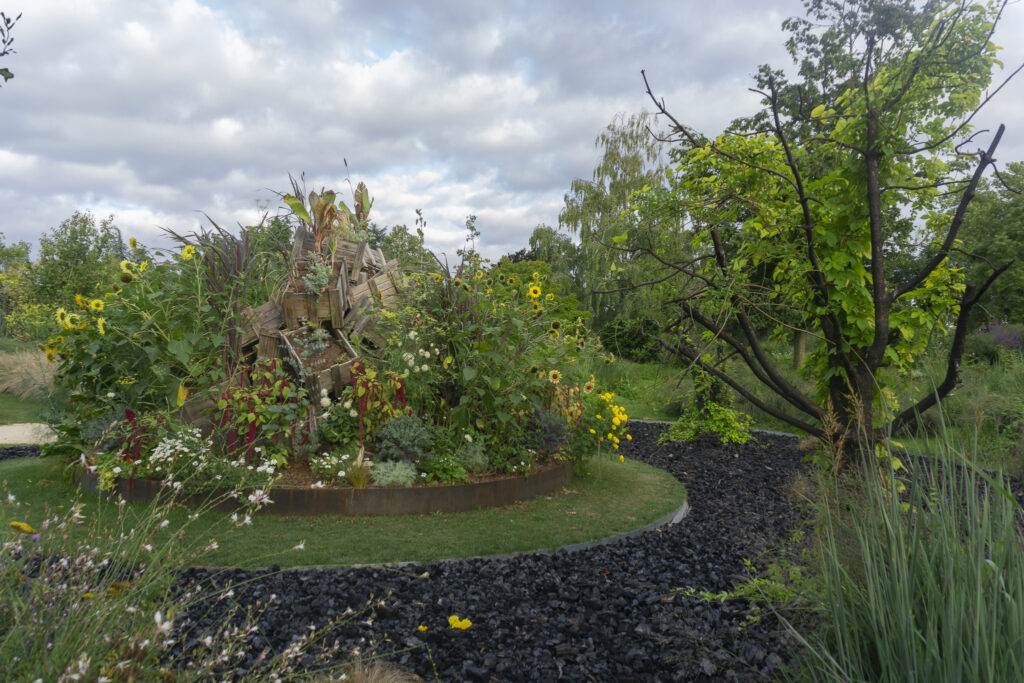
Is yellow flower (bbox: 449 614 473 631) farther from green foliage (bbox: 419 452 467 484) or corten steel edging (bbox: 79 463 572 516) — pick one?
green foliage (bbox: 419 452 467 484)

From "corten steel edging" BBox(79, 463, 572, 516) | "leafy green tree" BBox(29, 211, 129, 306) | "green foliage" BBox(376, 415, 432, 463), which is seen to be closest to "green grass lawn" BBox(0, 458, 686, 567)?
"corten steel edging" BBox(79, 463, 572, 516)

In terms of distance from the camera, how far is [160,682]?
1617 mm

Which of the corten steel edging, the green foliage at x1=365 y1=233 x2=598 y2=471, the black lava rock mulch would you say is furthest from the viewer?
→ the green foliage at x1=365 y1=233 x2=598 y2=471

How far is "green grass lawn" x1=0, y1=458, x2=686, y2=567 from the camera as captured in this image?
329 centimetres

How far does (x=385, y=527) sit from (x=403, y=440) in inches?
26.9

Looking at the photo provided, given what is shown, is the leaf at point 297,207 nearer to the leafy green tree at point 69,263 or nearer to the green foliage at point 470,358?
the green foliage at point 470,358

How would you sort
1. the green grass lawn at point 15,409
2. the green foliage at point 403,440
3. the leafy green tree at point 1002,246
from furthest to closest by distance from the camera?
the leafy green tree at point 1002,246, the green grass lawn at point 15,409, the green foliage at point 403,440

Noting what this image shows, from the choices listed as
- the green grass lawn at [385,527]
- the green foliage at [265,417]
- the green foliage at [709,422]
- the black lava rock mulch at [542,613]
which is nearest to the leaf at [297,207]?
the green foliage at [265,417]

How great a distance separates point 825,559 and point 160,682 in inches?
77.0

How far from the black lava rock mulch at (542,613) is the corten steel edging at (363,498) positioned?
32.5 inches

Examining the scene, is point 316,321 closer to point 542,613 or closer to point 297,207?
point 297,207

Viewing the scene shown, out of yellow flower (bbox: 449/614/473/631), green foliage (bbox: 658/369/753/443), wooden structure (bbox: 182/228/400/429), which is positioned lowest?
green foliage (bbox: 658/369/753/443)

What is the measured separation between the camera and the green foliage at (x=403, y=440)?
425 cm

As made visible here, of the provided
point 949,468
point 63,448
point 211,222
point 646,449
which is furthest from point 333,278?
point 949,468
